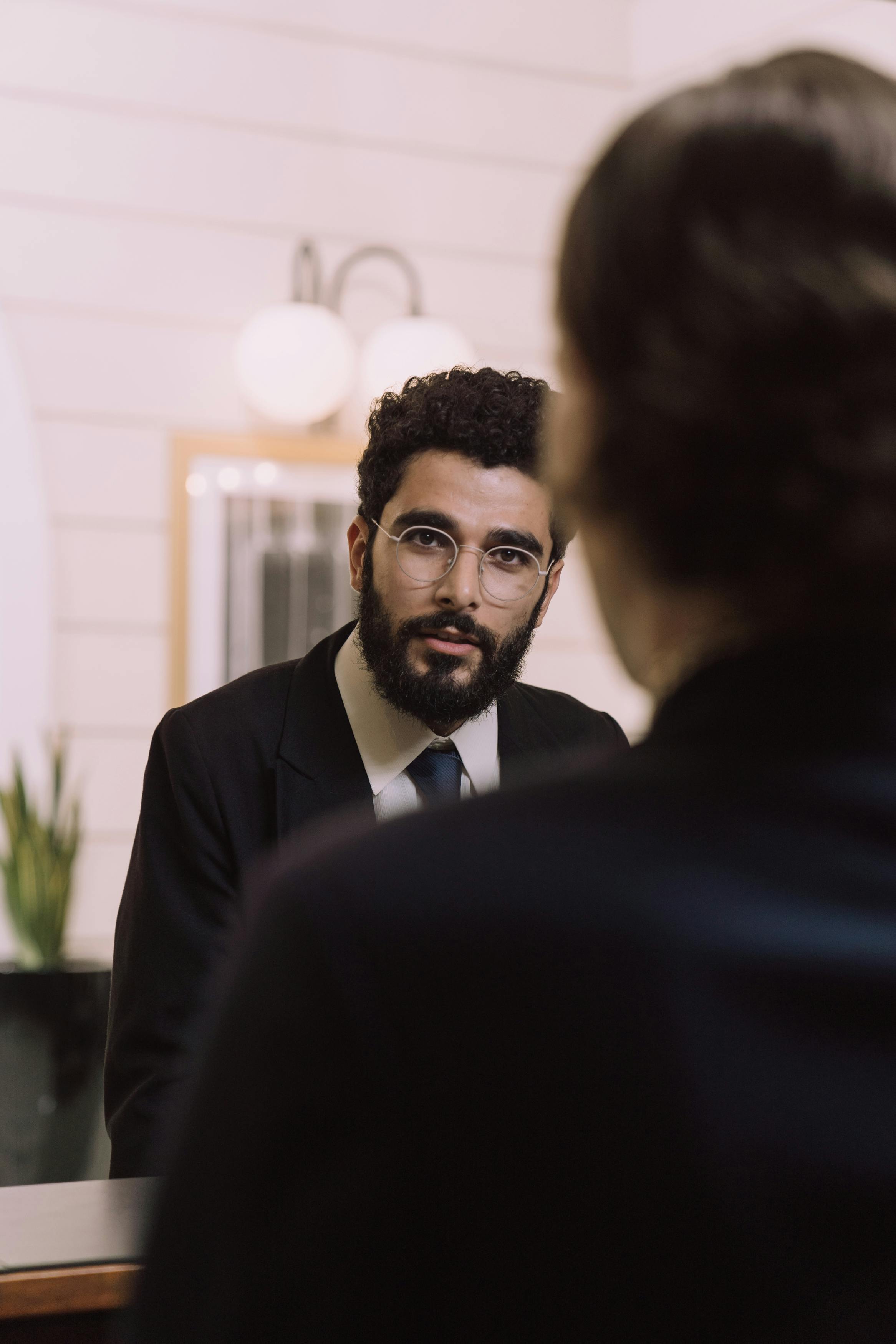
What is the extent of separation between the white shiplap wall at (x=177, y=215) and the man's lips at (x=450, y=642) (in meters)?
1.50

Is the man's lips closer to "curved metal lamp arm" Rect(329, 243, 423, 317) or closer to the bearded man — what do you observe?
the bearded man

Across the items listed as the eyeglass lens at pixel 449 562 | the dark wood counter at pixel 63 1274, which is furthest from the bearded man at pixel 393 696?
the dark wood counter at pixel 63 1274

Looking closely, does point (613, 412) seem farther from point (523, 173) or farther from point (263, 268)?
point (523, 173)

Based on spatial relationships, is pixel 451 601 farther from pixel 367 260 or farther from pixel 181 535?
pixel 367 260

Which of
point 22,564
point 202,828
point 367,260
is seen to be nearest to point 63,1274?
point 202,828

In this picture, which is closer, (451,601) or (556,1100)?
(556,1100)

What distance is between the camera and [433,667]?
1.77 meters

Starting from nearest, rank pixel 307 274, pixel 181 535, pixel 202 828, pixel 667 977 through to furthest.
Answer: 1. pixel 667 977
2. pixel 202 828
3. pixel 181 535
4. pixel 307 274

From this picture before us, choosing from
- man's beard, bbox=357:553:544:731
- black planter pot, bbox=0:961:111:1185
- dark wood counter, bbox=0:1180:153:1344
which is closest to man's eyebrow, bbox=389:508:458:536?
man's beard, bbox=357:553:544:731

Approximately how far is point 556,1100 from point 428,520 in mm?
1365

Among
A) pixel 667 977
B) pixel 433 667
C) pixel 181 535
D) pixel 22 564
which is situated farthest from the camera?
pixel 181 535

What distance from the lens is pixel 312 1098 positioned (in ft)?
1.57

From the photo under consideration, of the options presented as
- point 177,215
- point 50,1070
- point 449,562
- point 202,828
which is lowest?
point 50,1070

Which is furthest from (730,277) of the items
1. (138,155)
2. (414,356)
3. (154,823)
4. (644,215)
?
(138,155)
